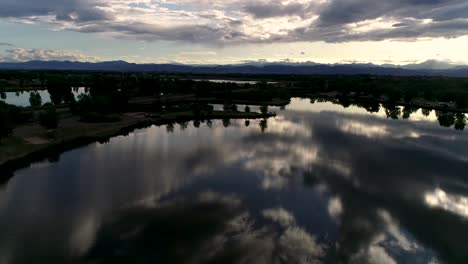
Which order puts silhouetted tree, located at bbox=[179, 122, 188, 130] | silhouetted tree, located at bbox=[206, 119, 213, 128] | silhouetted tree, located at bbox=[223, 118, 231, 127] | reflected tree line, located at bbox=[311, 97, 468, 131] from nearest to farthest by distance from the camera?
silhouetted tree, located at bbox=[179, 122, 188, 130]
silhouetted tree, located at bbox=[206, 119, 213, 128]
silhouetted tree, located at bbox=[223, 118, 231, 127]
reflected tree line, located at bbox=[311, 97, 468, 131]

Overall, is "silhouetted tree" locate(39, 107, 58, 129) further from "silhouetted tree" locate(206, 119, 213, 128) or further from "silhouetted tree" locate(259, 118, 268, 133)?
"silhouetted tree" locate(259, 118, 268, 133)

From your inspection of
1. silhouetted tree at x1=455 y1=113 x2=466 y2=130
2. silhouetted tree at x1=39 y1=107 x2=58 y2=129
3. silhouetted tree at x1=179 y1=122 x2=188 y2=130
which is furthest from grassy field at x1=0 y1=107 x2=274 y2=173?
silhouetted tree at x1=455 y1=113 x2=466 y2=130

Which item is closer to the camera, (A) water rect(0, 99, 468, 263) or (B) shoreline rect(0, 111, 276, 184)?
(A) water rect(0, 99, 468, 263)

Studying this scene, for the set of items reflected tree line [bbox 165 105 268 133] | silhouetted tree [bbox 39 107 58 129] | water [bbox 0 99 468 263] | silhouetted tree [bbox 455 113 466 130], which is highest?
silhouetted tree [bbox 39 107 58 129]

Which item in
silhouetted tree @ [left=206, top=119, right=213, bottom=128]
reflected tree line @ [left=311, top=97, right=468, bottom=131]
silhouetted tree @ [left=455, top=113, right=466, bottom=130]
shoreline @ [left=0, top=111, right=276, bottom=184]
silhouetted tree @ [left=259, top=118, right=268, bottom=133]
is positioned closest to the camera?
shoreline @ [left=0, top=111, right=276, bottom=184]

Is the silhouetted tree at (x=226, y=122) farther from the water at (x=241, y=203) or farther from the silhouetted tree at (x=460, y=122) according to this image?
the silhouetted tree at (x=460, y=122)

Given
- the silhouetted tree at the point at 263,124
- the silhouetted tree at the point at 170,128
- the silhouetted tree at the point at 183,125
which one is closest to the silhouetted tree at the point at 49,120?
the silhouetted tree at the point at 170,128

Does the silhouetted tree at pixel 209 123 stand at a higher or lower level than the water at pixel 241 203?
higher

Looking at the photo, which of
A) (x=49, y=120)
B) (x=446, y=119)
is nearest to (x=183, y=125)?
(x=49, y=120)

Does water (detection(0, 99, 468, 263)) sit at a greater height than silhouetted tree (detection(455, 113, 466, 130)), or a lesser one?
lesser

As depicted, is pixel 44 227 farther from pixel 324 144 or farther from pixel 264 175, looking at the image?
pixel 324 144
